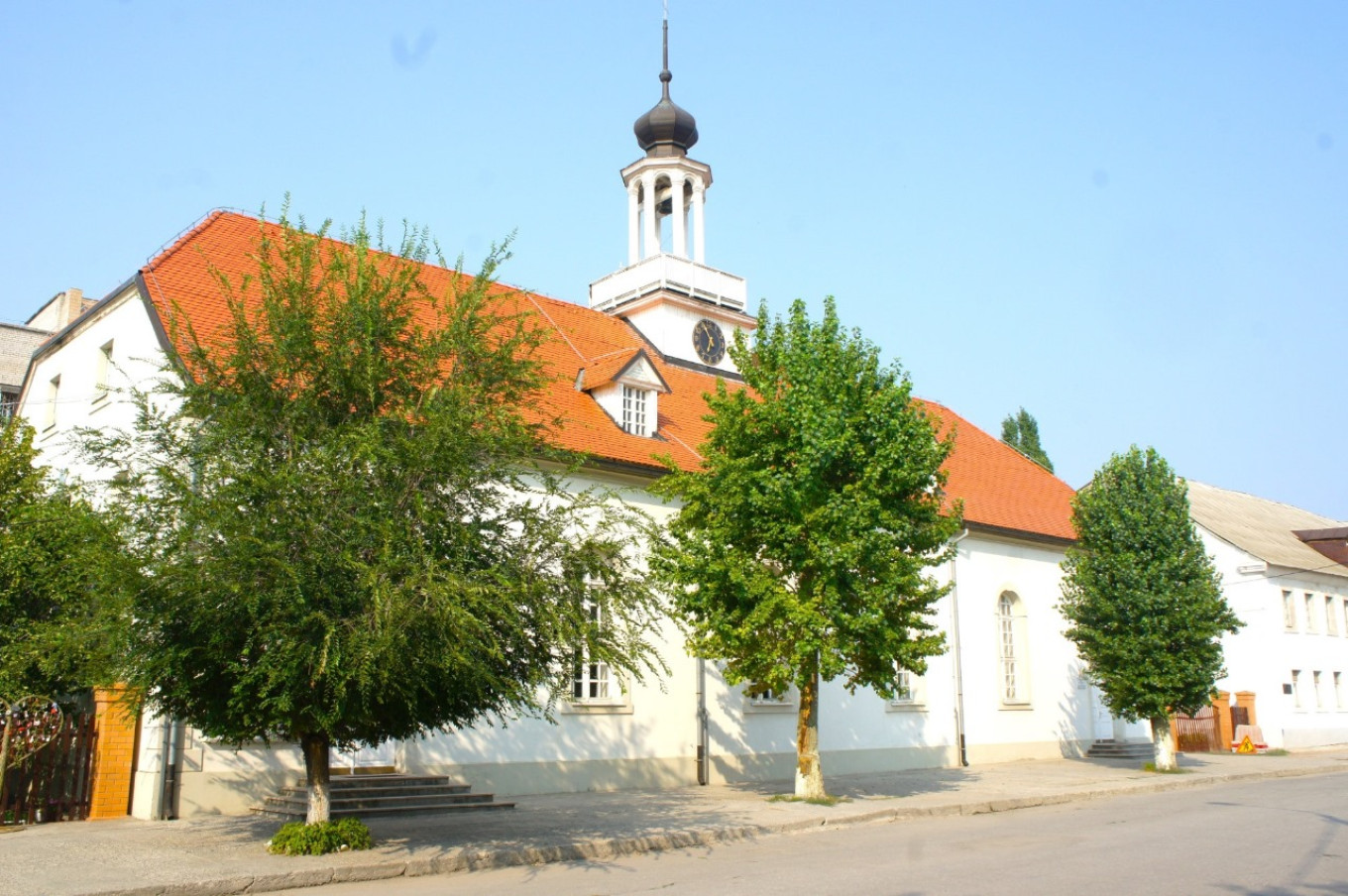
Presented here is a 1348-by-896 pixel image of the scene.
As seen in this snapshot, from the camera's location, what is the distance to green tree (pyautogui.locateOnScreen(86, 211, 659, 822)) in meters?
10.5

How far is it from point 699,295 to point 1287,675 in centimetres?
2358

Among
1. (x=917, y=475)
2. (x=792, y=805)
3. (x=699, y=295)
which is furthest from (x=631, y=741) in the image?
(x=699, y=295)

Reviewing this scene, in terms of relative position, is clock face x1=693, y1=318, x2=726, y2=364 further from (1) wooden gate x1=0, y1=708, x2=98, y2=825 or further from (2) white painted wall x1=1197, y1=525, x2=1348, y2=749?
(2) white painted wall x1=1197, y1=525, x2=1348, y2=749

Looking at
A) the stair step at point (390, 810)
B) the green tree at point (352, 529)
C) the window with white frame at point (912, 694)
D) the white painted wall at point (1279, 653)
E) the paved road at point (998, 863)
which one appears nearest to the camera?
the paved road at point (998, 863)

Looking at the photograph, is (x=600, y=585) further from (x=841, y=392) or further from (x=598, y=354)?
(x=598, y=354)

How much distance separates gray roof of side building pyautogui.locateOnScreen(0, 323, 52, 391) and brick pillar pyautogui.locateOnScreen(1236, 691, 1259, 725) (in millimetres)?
40472

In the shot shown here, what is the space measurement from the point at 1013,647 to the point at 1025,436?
2753cm

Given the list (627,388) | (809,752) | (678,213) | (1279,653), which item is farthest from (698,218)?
(1279,653)

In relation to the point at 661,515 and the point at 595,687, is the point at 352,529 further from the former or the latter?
the point at 661,515

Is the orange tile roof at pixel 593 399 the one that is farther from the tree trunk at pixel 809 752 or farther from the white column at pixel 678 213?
the tree trunk at pixel 809 752

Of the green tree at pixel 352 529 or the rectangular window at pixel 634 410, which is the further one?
the rectangular window at pixel 634 410

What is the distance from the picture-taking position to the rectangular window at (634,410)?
22.6 meters

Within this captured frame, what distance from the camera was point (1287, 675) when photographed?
37.2 meters

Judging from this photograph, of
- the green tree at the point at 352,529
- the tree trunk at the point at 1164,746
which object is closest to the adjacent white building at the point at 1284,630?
the tree trunk at the point at 1164,746
